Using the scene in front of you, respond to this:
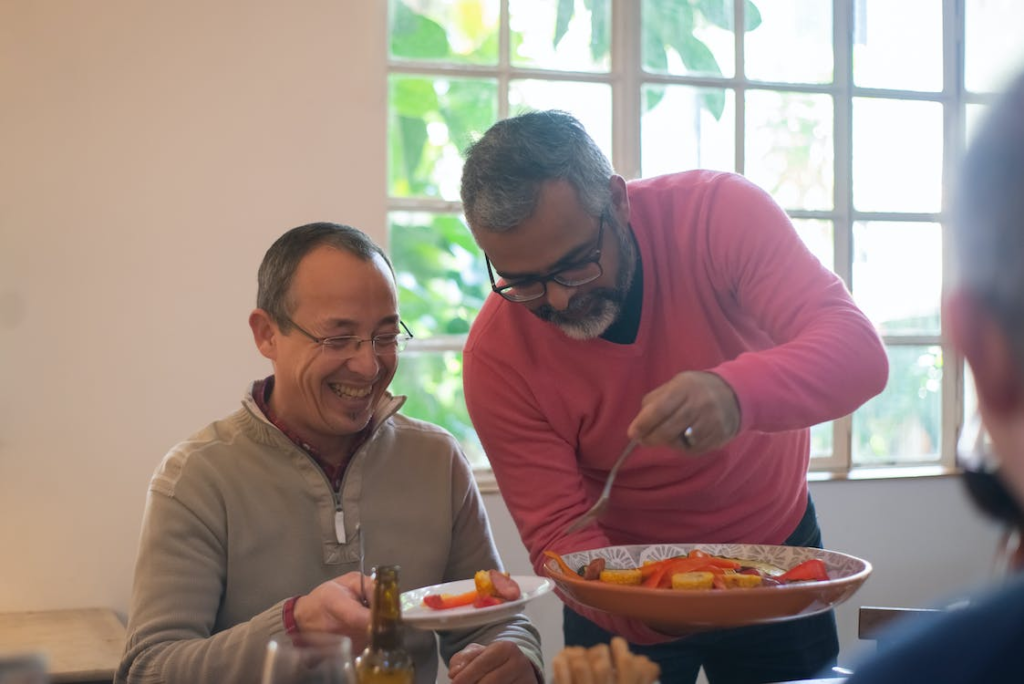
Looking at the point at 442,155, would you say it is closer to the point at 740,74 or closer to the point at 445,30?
the point at 445,30

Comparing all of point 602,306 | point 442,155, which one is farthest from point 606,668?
point 442,155

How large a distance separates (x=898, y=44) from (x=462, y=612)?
132 inches

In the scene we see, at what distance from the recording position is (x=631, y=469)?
190cm

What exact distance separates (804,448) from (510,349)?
589 millimetres

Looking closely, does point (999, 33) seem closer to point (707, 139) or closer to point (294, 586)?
point (707, 139)

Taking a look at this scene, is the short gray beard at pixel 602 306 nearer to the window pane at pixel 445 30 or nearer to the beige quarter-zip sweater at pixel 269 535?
the beige quarter-zip sweater at pixel 269 535

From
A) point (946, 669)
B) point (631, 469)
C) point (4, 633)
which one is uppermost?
point (946, 669)

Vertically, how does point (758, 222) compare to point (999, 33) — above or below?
below

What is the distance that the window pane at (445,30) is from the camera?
11.3 ft

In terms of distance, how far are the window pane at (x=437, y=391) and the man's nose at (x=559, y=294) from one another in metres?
1.73

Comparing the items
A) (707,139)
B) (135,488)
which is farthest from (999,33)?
(135,488)

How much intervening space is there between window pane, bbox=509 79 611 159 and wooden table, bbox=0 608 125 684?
195 centimetres

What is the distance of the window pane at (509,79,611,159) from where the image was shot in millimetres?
3559

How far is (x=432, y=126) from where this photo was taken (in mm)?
3484
